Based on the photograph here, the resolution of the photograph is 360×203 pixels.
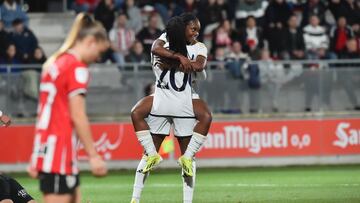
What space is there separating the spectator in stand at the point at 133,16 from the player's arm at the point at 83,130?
48.7ft

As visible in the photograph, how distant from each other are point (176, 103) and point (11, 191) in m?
2.36

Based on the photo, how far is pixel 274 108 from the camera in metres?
19.6

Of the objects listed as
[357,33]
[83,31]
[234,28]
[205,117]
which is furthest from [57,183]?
[357,33]

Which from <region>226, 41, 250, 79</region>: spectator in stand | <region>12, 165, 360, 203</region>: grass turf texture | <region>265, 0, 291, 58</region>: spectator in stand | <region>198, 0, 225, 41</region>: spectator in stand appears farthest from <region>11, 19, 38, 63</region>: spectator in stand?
<region>265, 0, 291, 58</region>: spectator in stand

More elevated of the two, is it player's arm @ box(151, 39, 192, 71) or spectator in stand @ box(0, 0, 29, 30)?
player's arm @ box(151, 39, 192, 71)

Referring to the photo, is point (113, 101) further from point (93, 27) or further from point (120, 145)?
point (93, 27)

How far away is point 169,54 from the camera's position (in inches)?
445

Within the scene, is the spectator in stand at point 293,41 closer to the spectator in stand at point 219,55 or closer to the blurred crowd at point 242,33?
the blurred crowd at point 242,33

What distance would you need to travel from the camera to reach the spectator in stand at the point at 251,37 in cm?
2106

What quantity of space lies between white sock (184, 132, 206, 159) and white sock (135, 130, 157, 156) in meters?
0.41

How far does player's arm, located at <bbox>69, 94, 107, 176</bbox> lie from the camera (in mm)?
7137

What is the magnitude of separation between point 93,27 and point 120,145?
1205 centimetres

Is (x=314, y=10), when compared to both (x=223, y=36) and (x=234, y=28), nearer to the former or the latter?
(x=234, y=28)

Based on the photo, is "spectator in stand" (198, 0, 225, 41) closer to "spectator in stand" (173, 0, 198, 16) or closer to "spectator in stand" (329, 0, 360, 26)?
"spectator in stand" (173, 0, 198, 16)
